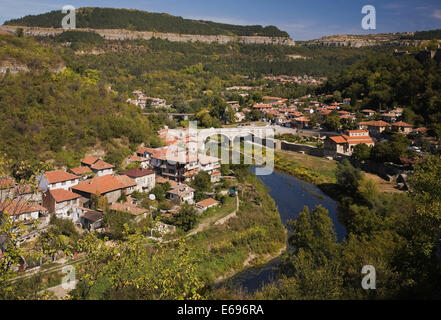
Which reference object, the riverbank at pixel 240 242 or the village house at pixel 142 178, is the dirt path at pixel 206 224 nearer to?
the riverbank at pixel 240 242

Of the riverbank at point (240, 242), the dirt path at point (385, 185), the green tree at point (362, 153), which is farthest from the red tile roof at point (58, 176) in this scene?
the green tree at point (362, 153)

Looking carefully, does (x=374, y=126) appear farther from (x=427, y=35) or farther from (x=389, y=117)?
(x=427, y=35)

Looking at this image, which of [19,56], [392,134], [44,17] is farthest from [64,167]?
[44,17]

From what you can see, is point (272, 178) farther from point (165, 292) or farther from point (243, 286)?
point (165, 292)

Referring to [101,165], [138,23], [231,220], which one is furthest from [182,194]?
[138,23]

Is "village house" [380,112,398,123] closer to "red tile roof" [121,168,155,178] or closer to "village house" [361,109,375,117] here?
"village house" [361,109,375,117]
